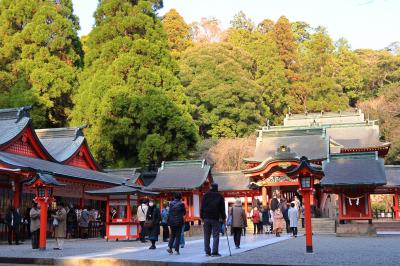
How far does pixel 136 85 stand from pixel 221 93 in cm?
1531

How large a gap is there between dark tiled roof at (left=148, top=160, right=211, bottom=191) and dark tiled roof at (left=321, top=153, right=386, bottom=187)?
8.24 m

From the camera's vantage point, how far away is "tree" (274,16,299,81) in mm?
57469

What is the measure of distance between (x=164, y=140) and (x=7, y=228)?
1382 centimetres

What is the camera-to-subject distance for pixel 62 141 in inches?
1105

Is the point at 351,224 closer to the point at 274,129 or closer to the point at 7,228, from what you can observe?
the point at 7,228

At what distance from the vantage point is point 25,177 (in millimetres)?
20078

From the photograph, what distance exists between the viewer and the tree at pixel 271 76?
172 feet

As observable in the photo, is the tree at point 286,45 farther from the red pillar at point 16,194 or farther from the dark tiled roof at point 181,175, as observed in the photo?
the red pillar at point 16,194

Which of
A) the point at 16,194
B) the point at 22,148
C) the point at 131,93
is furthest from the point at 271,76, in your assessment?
the point at 16,194

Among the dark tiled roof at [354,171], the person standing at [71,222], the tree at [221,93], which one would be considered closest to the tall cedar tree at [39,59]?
the tree at [221,93]

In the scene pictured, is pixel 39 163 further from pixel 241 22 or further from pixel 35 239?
pixel 241 22

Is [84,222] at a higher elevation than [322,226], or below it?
higher

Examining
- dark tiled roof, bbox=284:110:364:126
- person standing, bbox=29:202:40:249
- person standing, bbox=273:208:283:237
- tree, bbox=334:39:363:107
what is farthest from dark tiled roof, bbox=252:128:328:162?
tree, bbox=334:39:363:107

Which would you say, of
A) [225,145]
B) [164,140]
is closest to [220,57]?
[225,145]
